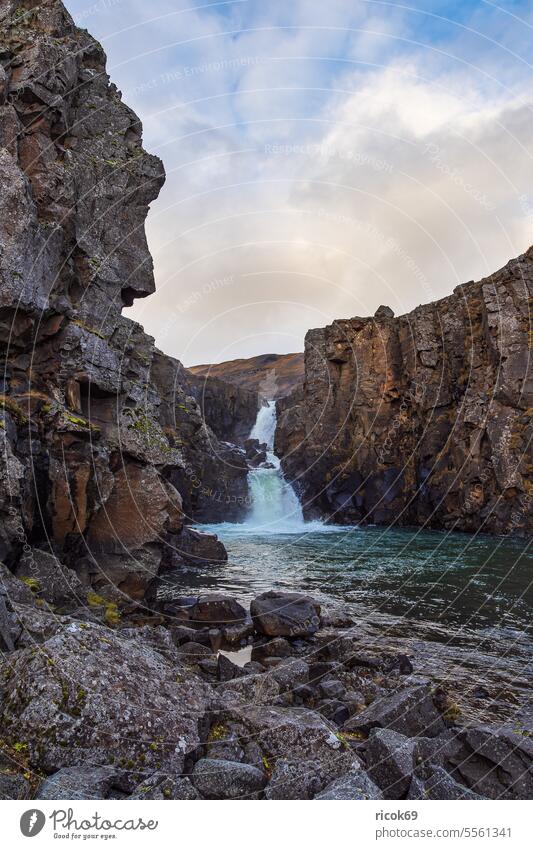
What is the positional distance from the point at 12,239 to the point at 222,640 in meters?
14.9

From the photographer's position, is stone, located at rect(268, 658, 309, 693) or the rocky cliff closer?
stone, located at rect(268, 658, 309, 693)

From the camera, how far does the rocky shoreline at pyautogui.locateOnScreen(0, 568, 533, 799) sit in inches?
217

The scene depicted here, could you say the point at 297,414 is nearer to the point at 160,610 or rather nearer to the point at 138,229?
the point at 138,229

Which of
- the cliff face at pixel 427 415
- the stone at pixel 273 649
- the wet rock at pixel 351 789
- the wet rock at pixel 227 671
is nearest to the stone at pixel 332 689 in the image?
the wet rock at pixel 227 671

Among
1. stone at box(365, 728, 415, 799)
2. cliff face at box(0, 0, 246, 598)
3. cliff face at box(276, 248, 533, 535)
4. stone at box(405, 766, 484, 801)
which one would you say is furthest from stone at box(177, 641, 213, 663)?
cliff face at box(276, 248, 533, 535)

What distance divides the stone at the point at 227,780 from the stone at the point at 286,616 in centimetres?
1015

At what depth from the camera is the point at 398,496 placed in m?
54.6

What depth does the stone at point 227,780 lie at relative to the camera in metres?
5.55

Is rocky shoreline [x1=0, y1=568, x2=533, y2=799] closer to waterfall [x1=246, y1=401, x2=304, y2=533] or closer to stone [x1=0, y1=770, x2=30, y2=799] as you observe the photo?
stone [x1=0, y1=770, x2=30, y2=799]

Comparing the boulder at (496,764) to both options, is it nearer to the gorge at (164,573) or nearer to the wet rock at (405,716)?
the gorge at (164,573)

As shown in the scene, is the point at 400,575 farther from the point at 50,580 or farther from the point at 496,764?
the point at 496,764

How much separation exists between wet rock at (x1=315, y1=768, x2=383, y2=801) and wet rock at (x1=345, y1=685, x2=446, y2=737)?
3.16 metres

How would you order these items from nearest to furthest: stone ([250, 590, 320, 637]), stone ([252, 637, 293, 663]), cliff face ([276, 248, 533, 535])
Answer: stone ([252, 637, 293, 663]) < stone ([250, 590, 320, 637]) < cliff face ([276, 248, 533, 535])
